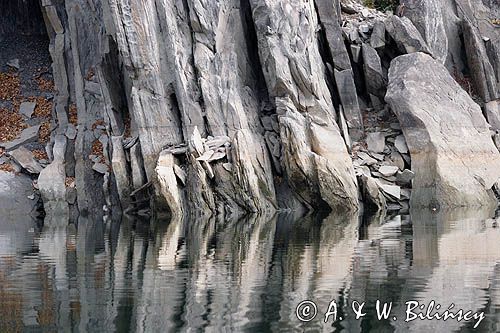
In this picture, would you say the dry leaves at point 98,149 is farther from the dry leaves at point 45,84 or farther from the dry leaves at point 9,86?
the dry leaves at point 9,86

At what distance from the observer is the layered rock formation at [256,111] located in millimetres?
28344

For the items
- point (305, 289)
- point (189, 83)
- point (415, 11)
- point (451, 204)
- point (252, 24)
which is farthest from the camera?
point (415, 11)

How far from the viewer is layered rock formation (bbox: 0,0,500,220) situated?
93.0 ft

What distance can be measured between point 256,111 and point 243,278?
19.9 meters

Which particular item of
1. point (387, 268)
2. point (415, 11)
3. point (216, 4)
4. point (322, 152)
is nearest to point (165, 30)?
point (216, 4)

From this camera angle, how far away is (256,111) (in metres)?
31.0

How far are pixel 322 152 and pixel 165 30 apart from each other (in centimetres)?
801

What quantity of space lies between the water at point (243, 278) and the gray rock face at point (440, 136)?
7.93m

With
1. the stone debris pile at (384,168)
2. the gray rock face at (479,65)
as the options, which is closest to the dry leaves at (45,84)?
the stone debris pile at (384,168)

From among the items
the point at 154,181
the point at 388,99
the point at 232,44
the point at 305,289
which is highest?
the point at 232,44

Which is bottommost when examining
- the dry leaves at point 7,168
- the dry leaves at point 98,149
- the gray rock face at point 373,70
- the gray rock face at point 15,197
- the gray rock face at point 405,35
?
the gray rock face at point 15,197

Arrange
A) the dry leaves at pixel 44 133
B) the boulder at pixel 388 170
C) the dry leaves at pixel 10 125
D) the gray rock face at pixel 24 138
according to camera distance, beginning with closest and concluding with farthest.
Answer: the boulder at pixel 388 170, the gray rock face at pixel 24 138, the dry leaves at pixel 44 133, the dry leaves at pixel 10 125

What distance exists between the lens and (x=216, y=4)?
103 ft

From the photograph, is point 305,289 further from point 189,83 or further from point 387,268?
point 189,83
